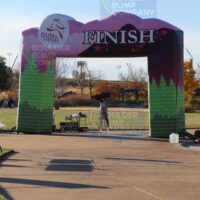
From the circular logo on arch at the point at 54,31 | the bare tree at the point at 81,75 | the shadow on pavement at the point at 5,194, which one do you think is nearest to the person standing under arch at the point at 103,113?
the circular logo on arch at the point at 54,31

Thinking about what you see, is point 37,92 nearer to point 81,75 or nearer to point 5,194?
point 5,194

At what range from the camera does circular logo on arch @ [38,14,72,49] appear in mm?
25781

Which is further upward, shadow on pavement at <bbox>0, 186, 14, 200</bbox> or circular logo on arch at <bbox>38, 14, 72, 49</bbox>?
circular logo on arch at <bbox>38, 14, 72, 49</bbox>

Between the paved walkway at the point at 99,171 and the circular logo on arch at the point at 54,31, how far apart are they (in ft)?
18.9

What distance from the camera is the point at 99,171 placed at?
13500mm

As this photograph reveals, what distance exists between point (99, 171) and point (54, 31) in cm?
1338

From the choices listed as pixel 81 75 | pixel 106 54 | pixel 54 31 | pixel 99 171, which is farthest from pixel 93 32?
pixel 81 75

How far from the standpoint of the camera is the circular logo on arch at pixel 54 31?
1015 inches

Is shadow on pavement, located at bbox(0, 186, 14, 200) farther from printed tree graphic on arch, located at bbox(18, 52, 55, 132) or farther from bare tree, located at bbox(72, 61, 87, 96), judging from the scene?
bare tree, located at bbox(72, 61, 87, 96)

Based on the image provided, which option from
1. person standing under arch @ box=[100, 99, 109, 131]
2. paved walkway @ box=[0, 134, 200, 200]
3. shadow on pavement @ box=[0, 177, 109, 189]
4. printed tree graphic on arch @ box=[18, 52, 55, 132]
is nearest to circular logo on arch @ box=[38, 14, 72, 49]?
printed tree graphic on arch @ box=[18, 52, 55, 132]

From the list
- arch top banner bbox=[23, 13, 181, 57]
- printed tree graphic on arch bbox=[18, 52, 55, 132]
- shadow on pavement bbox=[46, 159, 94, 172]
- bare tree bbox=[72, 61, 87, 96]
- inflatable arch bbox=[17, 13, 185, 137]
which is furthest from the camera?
bare tree bbox=[72, 61, 87, 96]

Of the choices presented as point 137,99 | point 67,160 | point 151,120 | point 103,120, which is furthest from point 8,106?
point 67,160

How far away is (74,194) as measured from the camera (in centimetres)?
1023

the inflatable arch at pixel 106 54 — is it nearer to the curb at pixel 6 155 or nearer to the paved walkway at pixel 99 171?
the paved walkway at pixel 99 171
